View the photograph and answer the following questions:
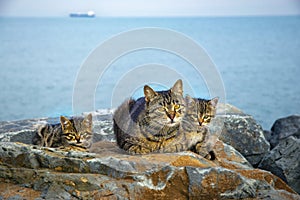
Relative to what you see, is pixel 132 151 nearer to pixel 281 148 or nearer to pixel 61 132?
pixel 61 132

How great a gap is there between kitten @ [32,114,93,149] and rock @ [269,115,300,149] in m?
4.10

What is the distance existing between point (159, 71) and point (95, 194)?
1763 mm

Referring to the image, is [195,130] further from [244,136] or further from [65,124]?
[244,136]

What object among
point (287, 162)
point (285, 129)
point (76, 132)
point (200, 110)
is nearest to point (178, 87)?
point (200, 110)

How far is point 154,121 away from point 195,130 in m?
0.51

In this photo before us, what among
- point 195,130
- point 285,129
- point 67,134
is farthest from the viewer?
point 285,129

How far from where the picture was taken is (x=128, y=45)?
470 centimetres

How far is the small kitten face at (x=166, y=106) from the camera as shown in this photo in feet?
13.7

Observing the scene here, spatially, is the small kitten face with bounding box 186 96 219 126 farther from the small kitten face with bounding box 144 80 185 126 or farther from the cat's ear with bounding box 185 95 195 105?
the small kitten face with bounding box 144 80 185 126

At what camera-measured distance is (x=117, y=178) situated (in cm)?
379

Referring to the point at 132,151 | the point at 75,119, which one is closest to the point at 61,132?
Answer: the point at 75,119

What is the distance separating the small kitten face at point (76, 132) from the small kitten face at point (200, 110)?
1216 millimetres

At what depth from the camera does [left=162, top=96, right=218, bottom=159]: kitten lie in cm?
443

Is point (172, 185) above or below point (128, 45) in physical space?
below
